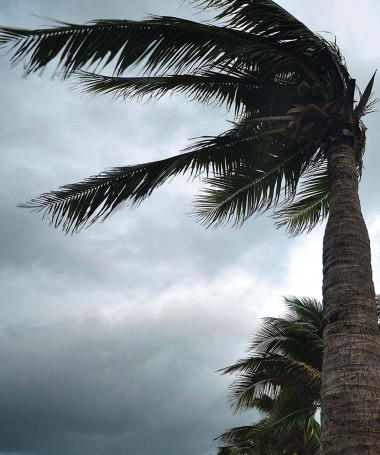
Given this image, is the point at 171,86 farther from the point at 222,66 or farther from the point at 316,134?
the point at 316,134

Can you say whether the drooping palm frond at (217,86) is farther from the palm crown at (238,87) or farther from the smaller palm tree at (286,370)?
the smaller palm tree at (286,370)

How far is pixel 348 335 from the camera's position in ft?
13.1

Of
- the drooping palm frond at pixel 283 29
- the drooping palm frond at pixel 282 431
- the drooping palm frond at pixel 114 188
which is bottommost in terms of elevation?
the drooping palm frond at pixel 282 431

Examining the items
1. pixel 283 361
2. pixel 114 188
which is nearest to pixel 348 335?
pixel 114 188

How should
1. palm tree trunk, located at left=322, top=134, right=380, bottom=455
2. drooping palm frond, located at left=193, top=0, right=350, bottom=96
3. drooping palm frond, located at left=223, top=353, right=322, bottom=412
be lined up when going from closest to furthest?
palm tree trunk, located at left=322, top=134, right=380, bottom=455 → drooping palm frond, located at left=193, top=0, right=350, bottom=96 → drooping palm frond, located at left=223, top=353, right=322, bottom=412

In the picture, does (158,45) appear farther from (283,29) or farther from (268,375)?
(268,375)

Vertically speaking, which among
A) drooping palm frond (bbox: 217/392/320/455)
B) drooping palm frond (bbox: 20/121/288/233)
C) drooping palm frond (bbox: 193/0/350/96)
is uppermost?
drooping palm frond (bbox: 193/0/350/96)

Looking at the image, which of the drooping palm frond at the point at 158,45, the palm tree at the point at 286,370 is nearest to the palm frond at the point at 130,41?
the drooping palm frond at the point at 158,45

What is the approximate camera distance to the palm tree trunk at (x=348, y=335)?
3.48m

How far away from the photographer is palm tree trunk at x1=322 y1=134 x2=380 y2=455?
3.48m

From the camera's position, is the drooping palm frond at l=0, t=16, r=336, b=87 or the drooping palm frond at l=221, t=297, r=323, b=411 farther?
the drooping palm frond at l=221, t=297, r=323, b=411

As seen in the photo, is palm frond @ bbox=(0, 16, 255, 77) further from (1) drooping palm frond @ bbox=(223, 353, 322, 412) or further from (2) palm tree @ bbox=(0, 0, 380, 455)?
(1) drooping palm frond @ bbox=(223, 353, 322, 412)

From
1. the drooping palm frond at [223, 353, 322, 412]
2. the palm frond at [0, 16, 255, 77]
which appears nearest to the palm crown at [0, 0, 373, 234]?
the palm frond at [0, 16, 255, 77]

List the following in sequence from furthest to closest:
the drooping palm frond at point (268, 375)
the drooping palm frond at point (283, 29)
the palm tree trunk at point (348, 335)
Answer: the drooping palm frond at point (268, 375) → the drooping palm frond at point (283, 29) → the palm tree trunk at point (348, 335)
